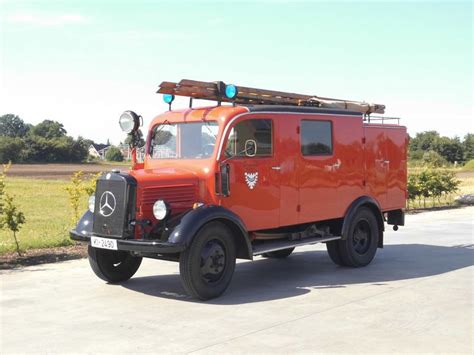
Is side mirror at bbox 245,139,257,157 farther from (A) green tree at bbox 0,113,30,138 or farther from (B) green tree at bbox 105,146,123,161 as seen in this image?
(A) green tree at bbox 0,113,30,138

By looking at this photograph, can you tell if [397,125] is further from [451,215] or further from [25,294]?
[451,215]

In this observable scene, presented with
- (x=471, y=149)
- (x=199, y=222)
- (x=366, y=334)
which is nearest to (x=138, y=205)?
(x=199, y=222)

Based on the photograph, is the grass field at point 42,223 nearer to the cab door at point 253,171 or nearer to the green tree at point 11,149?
the cab door at point 253,171

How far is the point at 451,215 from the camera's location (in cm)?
1875

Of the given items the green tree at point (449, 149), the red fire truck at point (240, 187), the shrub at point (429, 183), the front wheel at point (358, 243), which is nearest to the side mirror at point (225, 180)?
the red fire truck at point (240, 187)

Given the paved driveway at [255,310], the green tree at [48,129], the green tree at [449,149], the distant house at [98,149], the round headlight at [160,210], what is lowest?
the paved driveway at [255,310]

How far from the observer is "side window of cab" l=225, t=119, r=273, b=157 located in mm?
7824

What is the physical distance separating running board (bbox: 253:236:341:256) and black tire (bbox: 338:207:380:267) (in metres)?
0.28

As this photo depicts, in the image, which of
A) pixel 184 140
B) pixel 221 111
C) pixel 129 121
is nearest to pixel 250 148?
pixel 221 111

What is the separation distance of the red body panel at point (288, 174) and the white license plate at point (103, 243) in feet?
Result: 1.50

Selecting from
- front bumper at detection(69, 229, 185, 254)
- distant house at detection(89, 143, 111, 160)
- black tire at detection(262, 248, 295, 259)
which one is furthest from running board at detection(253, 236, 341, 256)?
distant house at detection(89, 143, 111, 160)

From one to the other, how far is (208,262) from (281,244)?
62.2 inches

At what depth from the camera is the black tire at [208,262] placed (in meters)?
7.01

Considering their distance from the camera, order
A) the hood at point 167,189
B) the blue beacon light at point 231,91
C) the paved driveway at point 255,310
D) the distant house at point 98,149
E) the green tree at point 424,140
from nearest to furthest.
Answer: the paved driveway at point 255,310
the hood at point 167,189
the blue beacon light at point 231,91
the green tree at point 424,140
the distant house at point 98,149
